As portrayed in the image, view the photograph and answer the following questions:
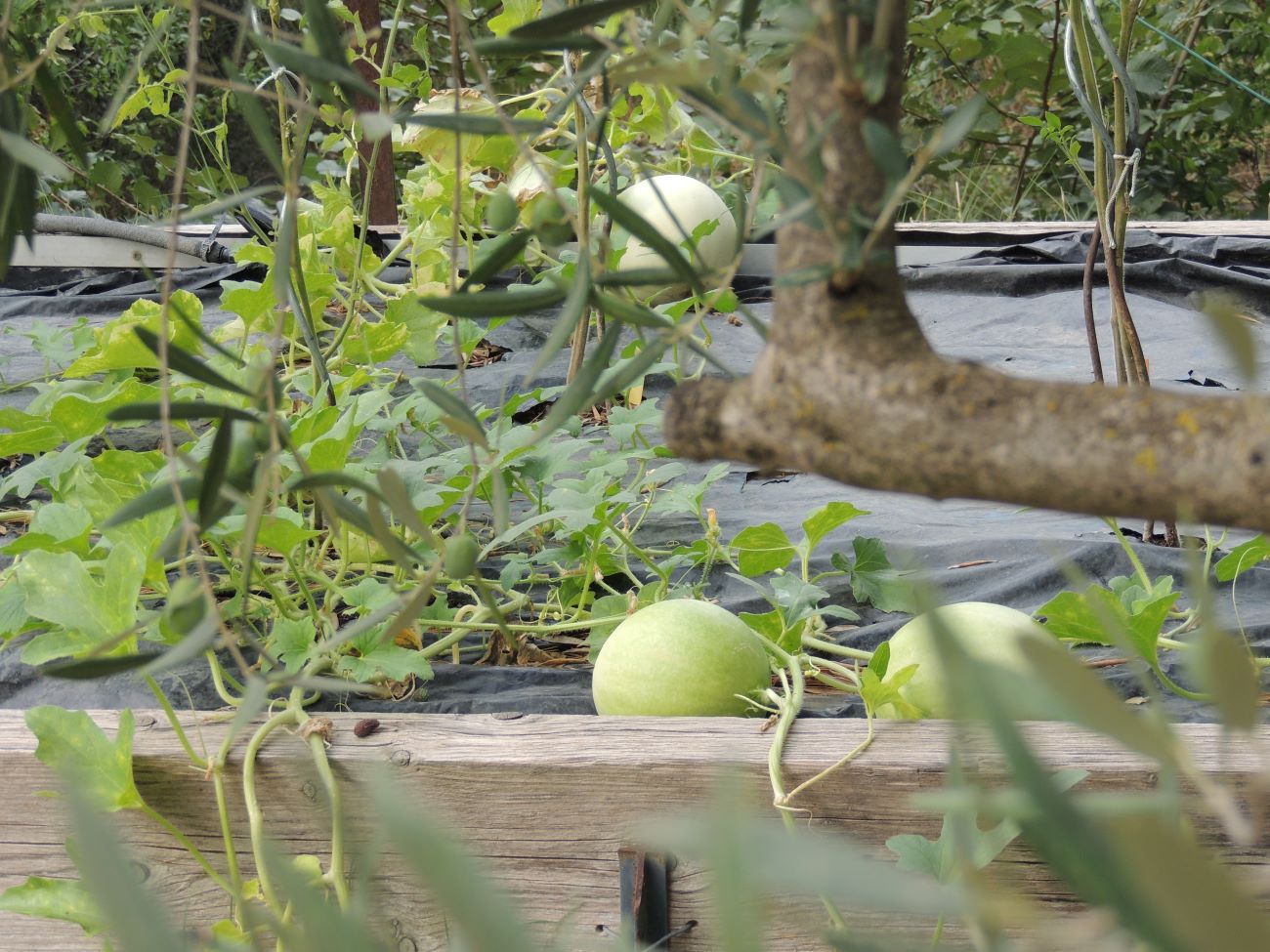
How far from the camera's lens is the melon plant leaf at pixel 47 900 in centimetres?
75

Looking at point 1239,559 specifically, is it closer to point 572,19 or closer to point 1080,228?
point 572,19

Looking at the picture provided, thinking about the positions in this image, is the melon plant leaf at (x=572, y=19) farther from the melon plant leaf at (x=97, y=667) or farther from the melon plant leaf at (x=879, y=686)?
the melon plant leaf at (x=879, y=686)

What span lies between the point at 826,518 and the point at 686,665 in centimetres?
20

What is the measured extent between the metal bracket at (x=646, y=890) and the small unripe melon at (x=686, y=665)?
0.38 ft

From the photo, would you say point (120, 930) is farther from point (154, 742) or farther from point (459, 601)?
point (459, 601)

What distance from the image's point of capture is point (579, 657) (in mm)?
1185

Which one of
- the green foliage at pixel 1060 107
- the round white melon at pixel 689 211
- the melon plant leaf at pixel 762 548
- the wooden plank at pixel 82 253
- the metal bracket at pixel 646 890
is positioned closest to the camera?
the metal bracket at pixel 646 890

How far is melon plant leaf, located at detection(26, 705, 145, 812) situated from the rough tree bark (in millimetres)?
629

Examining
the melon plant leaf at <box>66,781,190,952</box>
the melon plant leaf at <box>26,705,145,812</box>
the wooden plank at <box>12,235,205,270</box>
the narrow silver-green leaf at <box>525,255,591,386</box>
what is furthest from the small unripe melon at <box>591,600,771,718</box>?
the wooden plank at <box>12,235,205,270</box>

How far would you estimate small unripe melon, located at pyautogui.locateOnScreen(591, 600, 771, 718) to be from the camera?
913 millimetres

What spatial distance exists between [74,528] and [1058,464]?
846 millimetres

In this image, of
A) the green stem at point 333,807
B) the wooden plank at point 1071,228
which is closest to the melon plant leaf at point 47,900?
the green stem at point 333,807

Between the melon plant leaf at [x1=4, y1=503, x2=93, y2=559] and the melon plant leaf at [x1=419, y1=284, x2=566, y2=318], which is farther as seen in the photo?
the melon plant leaf at [x1=4, y1=503, x2=93, y2=559]

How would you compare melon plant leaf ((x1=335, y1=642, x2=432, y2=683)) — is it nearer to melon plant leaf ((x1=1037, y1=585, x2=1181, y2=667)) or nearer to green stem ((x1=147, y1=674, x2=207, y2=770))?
green stem ((x1=147, y1=674, x2=207, y2=770))
